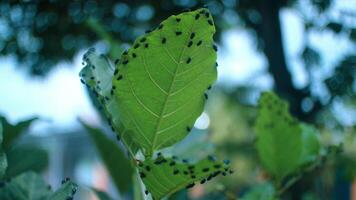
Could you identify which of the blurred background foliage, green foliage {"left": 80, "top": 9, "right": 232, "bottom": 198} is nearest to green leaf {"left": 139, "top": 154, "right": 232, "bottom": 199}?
green foliage {"left": 80, "top": 9, "right": 232, "bottom": 198}

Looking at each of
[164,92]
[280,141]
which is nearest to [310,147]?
[280,141]

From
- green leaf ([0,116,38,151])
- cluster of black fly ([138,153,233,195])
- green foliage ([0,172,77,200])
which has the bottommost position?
cluster of black fly ([138,153,233,195])

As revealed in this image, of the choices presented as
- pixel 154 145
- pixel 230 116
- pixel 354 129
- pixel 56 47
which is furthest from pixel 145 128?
pixel 230 116

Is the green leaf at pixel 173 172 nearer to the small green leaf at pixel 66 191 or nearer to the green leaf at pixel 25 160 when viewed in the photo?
the small green leaf at pixel 66 191

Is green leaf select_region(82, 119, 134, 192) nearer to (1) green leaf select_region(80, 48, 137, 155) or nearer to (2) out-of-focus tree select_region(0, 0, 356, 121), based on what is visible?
(1) green leaf select_region(80, 48, 137, 155)

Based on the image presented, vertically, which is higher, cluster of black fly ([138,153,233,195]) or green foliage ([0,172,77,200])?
green foliage ([0,172,77,200])

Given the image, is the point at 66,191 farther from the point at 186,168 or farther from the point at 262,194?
the point at 262,194
